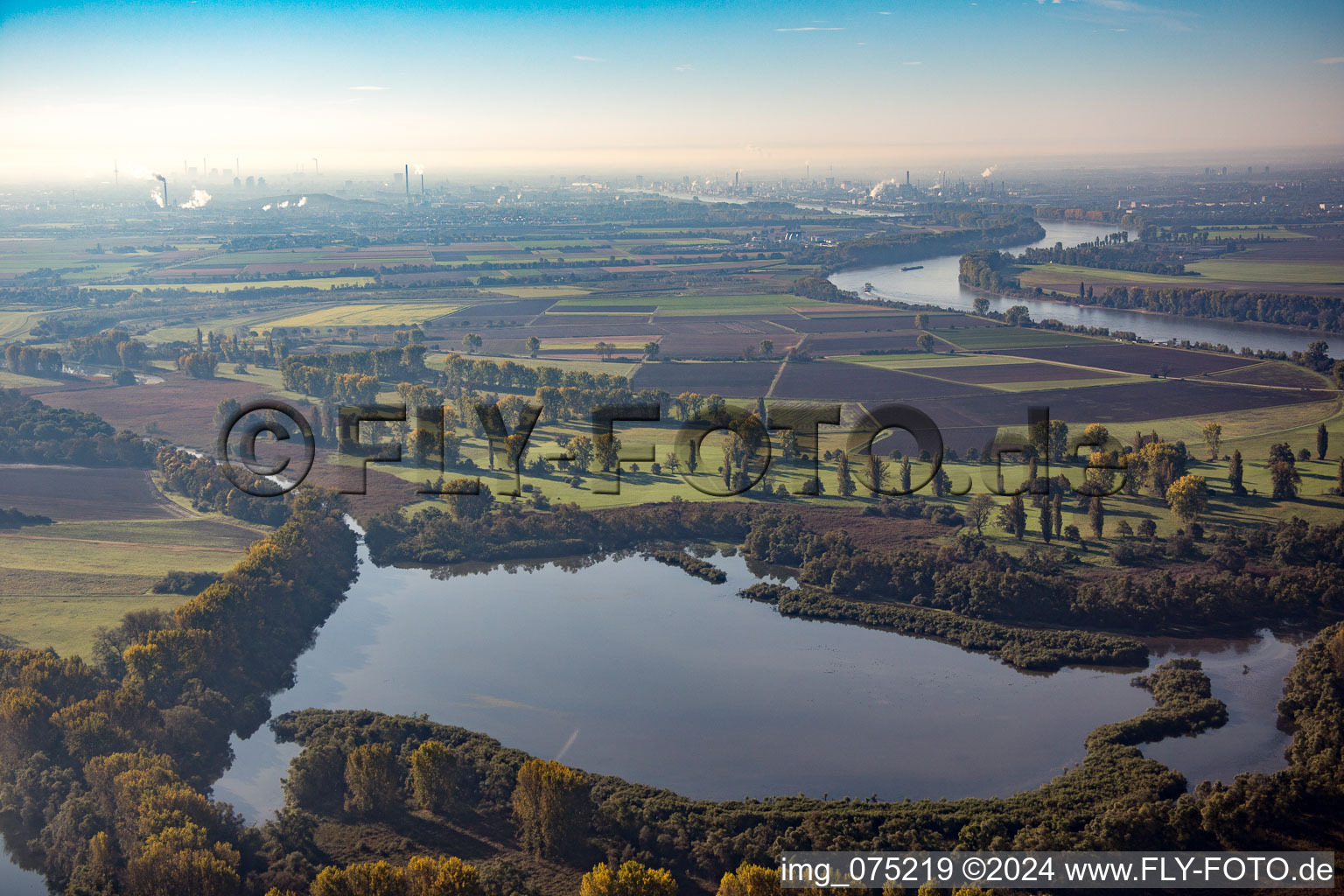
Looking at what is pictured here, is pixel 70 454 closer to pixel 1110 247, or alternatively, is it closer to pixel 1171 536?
pixel 1171 536

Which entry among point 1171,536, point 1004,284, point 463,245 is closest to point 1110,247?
point 1004,284

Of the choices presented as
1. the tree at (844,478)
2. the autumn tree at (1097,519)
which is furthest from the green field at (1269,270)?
the tree at (844,478)

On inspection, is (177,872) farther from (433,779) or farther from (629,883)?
(629,883)

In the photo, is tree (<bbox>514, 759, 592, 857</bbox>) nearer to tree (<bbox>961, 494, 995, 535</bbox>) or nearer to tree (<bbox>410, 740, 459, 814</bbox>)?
tree (<bbox>410, 740, 459, 814</bbox>)

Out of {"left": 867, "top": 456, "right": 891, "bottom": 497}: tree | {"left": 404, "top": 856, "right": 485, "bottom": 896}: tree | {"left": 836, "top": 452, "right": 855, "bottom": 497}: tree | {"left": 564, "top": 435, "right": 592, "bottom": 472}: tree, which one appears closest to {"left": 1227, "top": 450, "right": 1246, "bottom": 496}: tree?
{"left": 867, "top": 456, "right": 891, "bottom": 497}: tree

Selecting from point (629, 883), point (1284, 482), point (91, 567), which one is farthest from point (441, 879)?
point (1284, 482)

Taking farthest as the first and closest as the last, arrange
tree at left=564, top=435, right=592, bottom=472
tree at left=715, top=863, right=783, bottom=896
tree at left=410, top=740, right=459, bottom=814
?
tree at left=564, top=435, right=592, bottom=472, tree at left=410, top=740, right=459, bottom=814, tree at left=715, top=863, right=783, bottom=896
